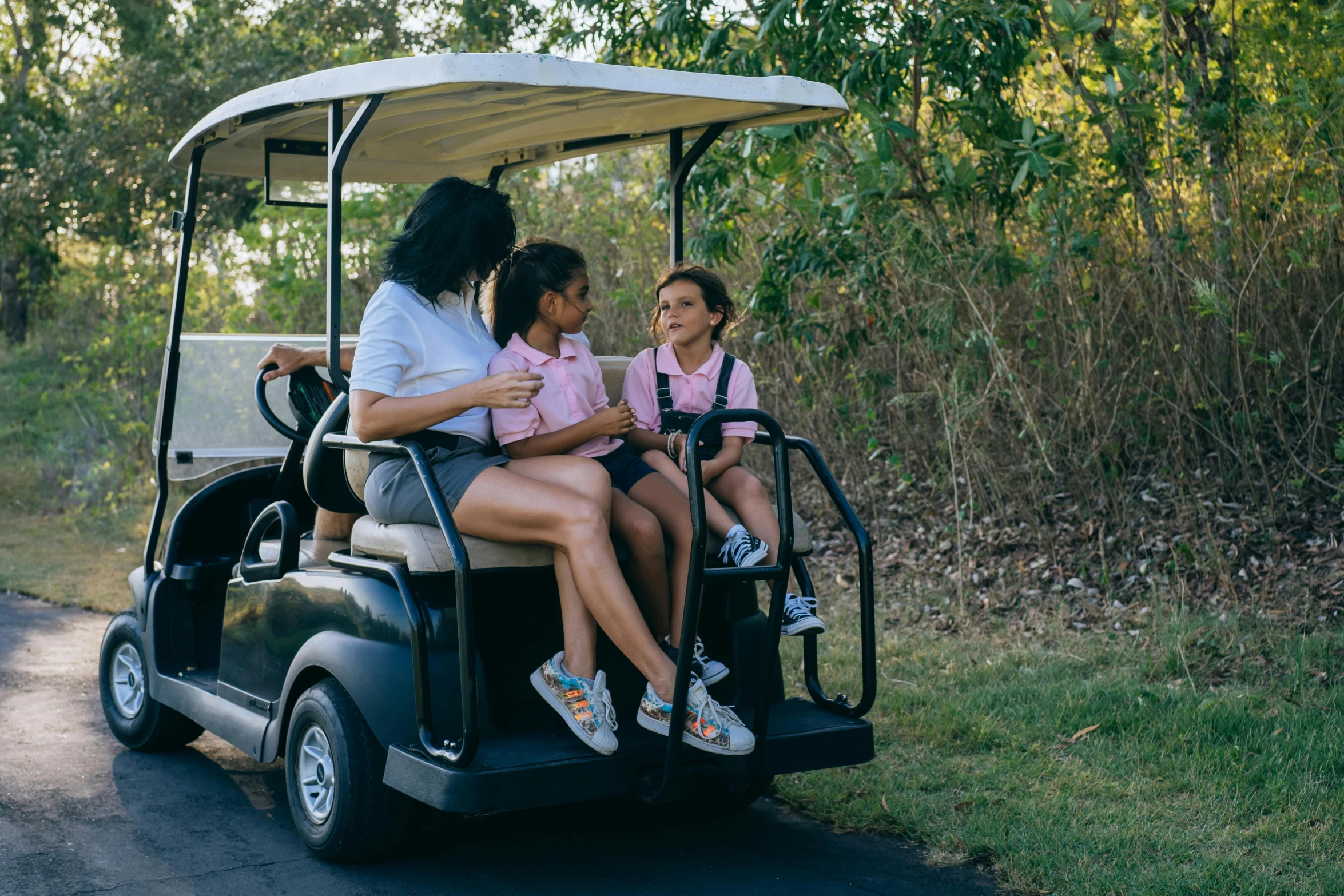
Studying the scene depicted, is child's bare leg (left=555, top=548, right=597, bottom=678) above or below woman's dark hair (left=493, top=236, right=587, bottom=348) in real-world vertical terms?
below

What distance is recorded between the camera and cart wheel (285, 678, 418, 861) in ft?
10.6

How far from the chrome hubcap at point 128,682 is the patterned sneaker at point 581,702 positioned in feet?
6.52

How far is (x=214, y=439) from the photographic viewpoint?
193 inches

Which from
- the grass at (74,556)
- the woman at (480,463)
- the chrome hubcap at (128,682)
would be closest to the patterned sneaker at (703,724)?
the woman at (480,463)

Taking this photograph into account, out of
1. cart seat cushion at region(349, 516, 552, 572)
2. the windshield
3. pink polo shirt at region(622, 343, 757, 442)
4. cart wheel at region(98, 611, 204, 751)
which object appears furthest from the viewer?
the windshield

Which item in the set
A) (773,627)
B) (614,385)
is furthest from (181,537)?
(773,627)

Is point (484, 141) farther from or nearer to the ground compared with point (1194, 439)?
farther from the ground

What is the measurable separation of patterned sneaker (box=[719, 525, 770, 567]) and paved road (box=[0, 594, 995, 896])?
79cm

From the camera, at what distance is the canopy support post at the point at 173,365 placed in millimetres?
4320

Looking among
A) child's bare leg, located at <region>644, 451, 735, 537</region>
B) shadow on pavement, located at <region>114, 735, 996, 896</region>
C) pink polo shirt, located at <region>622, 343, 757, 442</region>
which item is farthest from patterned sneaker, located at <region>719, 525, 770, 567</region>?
shadow on pavement, located at <region>114, 735, 996, 896</region>

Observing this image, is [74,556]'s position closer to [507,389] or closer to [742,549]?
[507,389]

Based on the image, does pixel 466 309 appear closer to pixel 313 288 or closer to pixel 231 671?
pixel 231 671

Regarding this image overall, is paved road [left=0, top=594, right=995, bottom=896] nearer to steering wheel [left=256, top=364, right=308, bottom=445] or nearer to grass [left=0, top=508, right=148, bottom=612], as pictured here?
steering wheel [left=256, top=364, right=308, bottom=445]

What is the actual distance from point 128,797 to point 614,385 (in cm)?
195
